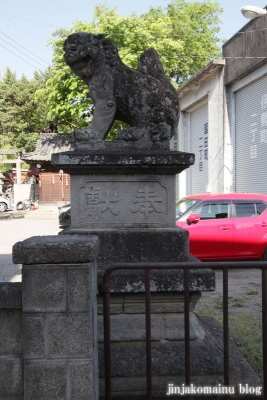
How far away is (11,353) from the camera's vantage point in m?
2.61

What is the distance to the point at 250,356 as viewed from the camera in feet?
14.6

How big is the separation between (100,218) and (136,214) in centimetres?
30

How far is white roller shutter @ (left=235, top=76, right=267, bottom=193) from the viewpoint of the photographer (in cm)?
1364

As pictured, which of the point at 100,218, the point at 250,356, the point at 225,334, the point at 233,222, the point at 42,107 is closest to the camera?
the point at 225,334

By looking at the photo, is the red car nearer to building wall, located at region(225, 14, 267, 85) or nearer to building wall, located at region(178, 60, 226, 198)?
building wall, located at region(225, 14, 267, 85)

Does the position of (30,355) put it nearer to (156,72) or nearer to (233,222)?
(156,72)

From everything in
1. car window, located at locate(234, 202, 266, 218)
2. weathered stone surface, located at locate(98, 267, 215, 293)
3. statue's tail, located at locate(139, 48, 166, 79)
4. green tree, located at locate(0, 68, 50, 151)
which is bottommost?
weathered stone surface, located at locate(98, 267, 215, 293)

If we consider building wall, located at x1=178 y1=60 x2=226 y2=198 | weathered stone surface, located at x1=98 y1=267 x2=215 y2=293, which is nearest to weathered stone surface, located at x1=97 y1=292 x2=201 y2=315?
weathered stone surface, located at x1=98 y1=267 x2=215 y2=293

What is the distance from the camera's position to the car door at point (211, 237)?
30.2 ft

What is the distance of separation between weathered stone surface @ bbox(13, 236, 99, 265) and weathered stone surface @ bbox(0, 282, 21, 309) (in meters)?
0.22

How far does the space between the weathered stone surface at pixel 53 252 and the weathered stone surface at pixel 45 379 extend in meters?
0.56

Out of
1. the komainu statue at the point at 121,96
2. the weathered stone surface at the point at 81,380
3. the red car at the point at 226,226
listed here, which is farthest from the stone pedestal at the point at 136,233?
the red car at the point at 226,226

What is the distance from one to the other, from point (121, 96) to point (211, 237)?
19.4 feet

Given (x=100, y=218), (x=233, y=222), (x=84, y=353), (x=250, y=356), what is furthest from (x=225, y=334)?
(x=233, y=222)
